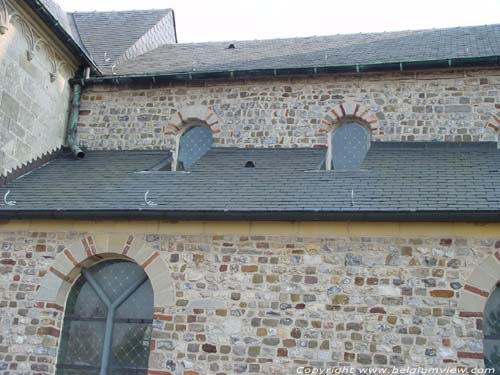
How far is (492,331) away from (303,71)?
17.7 feet

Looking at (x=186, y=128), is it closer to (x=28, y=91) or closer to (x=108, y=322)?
(x=28, y=91)

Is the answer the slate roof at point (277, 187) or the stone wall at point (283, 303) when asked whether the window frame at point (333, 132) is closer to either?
the slate roof at point (277, 187)

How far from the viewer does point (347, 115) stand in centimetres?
1115

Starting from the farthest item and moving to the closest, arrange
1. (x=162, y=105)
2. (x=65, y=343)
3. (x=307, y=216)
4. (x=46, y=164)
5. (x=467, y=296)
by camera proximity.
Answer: (x=162, y=105)
(x=46, y=164)
(x=65, y=343)
(x=307, y=216)
(x=467, y=296)

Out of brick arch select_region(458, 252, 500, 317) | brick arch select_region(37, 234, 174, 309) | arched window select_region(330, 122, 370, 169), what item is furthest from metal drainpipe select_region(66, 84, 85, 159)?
brick arch select_region(458, 252, 500, 317)

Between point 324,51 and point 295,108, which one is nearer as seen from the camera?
point 295,108

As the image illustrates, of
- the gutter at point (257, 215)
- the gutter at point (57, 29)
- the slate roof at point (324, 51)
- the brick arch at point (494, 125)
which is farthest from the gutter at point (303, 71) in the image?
the gutter at point (257, 215)

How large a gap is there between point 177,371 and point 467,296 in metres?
3.66

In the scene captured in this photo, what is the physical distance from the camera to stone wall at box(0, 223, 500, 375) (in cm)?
798

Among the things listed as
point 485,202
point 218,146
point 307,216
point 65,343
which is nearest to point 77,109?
point 218,146

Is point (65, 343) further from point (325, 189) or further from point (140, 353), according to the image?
point (325, 189)

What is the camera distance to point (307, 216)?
27.9 ft

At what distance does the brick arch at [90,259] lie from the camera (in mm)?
8938

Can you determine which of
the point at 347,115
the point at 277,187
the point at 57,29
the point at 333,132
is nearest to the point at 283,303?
the point at 277,187
